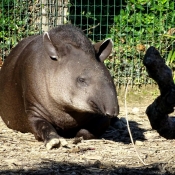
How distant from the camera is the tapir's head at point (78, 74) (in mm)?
6320

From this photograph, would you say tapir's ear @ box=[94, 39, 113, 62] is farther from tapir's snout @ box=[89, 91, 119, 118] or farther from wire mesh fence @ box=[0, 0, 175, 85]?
wire mesh fence @ box=[0, 0, 175, 85]

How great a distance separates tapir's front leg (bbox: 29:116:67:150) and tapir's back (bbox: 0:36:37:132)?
0.39 metres

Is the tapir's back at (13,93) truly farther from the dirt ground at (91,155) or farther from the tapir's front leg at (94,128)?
the tapir's front leg at (94,128)

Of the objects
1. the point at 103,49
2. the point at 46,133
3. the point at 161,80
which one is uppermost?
the point at 161,80

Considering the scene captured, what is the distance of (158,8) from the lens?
11266 millimetres

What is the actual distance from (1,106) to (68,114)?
1385 mm

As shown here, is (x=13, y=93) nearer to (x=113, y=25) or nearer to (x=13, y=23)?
(x=13, y=23)

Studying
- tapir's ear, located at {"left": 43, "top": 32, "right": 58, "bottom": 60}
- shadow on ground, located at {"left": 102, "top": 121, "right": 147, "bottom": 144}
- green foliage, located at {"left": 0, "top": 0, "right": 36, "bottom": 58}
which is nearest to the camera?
tapir's ear, located at {"left": 43, "top": 32, "right": 58, "bottom": 60}

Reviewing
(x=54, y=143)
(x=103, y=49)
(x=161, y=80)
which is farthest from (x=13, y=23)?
(x=161, y=80)

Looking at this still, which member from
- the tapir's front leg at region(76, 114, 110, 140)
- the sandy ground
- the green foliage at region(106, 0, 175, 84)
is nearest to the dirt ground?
the sandy ground

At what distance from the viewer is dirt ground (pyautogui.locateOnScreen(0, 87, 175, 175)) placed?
529 cm

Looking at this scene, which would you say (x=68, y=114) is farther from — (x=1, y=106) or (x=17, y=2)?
(x=17, y=2)

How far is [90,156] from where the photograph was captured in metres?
5.94

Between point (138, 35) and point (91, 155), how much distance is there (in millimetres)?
5232
